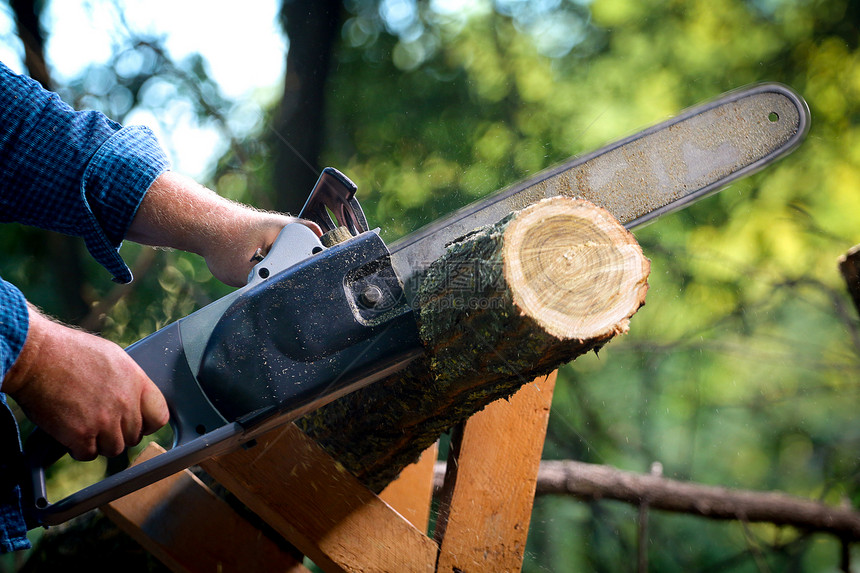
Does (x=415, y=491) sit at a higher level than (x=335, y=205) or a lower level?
lower

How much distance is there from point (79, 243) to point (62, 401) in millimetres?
3101

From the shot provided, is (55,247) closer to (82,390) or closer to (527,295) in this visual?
(82,390)

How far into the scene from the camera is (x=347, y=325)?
825 mm

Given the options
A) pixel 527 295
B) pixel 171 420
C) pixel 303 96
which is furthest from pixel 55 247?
pixel 527 295

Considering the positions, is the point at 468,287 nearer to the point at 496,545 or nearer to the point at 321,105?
the point at 496,545

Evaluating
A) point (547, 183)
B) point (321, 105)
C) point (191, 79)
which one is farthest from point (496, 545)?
point (191, 79)

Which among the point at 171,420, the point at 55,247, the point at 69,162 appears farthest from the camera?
the point at 55,247

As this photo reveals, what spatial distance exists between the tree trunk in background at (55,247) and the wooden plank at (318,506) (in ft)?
9.69

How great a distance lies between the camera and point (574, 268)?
78 centimetres

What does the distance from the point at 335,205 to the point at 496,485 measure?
0.65 metres

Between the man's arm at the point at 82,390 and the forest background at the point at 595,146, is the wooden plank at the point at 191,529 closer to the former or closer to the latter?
the man's arm at the point at 82,390

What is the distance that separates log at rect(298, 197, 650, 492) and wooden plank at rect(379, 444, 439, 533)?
25.0 inches

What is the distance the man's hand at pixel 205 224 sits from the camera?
1.01 m

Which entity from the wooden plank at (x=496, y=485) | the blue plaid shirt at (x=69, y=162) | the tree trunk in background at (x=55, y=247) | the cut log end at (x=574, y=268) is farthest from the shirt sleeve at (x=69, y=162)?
the tree trunk in background at (x=55, y=247)
